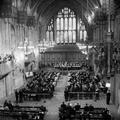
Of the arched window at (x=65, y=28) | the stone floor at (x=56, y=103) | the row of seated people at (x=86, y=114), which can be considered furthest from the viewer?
the arched window at (x=65, y=28)

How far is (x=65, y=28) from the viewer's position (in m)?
45.8

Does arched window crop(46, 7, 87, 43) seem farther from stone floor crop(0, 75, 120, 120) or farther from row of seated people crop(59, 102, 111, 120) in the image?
row of seated people crop(59, 102, 111, 120)

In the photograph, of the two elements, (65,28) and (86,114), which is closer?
(86,114)

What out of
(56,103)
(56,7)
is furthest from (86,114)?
(56,7)

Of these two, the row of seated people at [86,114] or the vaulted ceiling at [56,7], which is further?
the vaulted ceiling at [56,7]

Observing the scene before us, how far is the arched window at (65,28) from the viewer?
44781mm

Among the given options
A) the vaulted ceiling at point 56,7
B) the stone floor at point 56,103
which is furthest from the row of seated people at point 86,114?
the vaulted ceiling at point 56,7

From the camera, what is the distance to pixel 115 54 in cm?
1453

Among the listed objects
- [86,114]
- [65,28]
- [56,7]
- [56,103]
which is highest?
[56,7]

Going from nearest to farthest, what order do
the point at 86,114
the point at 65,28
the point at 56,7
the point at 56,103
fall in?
1. the point at 86,114
2. the point at 56,103
3. the point at 56,7
4. the point at 65,28

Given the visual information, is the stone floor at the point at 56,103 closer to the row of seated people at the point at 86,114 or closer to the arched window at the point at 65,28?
the row of seated people at the point at 86,114

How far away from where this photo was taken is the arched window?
1763 inches

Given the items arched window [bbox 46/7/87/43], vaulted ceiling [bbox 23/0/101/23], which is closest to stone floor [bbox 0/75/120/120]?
vaulted ceiling [bbox 23/0/101/23]

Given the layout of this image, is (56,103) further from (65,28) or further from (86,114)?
(65,28)
